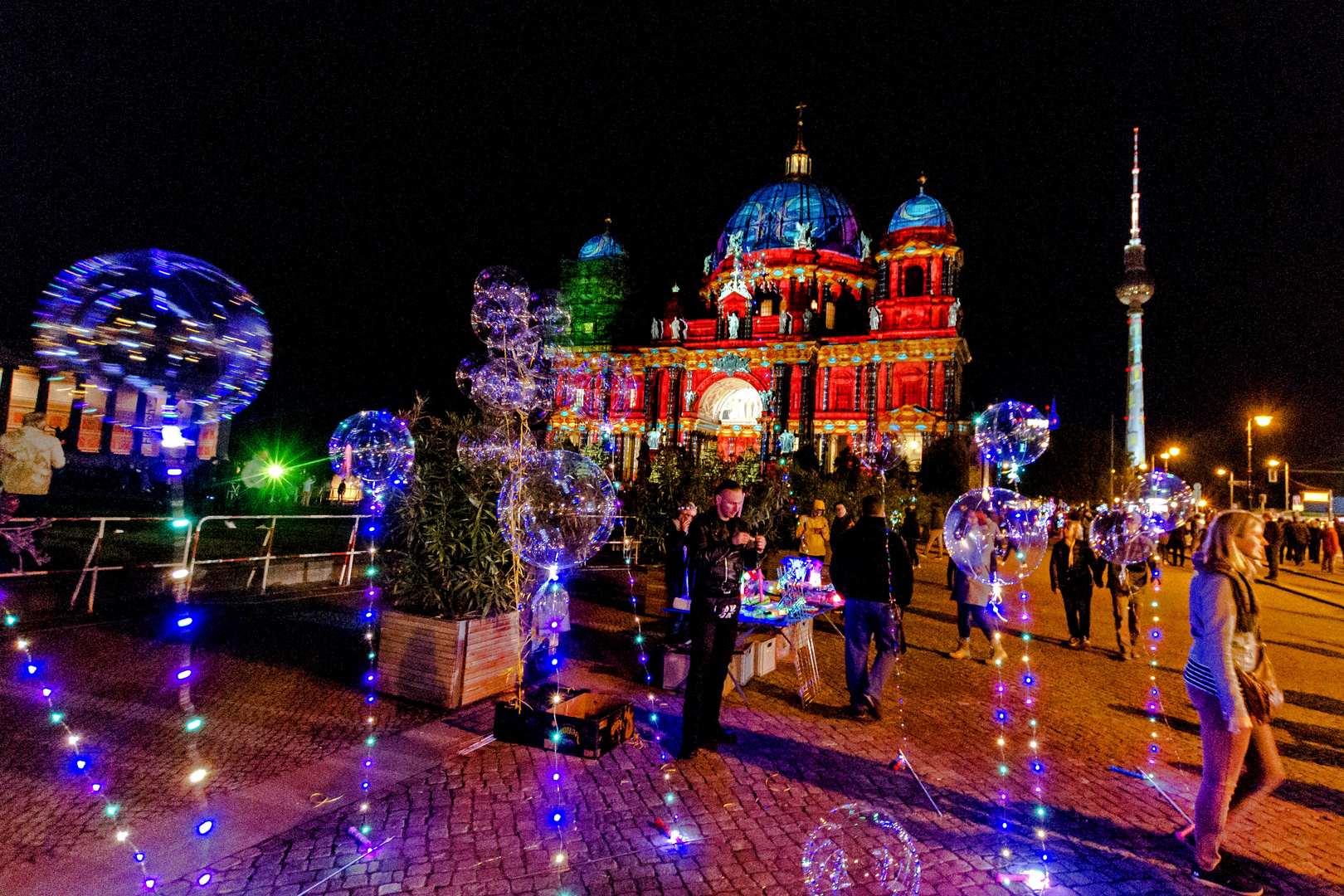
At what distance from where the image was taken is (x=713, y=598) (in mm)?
4645

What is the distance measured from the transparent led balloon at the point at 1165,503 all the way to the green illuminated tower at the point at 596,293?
50.0 metres

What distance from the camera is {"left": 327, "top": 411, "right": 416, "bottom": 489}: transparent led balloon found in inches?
268

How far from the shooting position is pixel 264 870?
314 centimetres

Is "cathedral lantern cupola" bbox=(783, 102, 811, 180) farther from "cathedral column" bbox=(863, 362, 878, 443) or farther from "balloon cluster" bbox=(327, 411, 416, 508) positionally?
"balloon cluster" bbox=(327, 411, 416, 508)

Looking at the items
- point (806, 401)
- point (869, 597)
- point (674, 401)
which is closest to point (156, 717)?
point (869, 597)

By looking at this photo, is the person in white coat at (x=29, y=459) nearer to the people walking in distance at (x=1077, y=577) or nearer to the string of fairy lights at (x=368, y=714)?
the string of fairy lights at (x=368, y=714)

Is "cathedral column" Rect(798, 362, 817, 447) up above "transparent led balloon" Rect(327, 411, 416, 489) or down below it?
above

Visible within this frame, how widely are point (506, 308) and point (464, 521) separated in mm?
2453

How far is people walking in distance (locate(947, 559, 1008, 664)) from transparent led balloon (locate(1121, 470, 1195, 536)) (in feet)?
8.29

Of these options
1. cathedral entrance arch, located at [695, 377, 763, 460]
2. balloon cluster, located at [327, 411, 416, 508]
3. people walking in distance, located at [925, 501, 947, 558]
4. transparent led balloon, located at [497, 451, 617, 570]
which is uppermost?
cathedral entrance arch, located at [695, 377, 763, 460]

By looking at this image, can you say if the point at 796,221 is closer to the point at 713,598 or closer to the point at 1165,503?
the point at 1165,503

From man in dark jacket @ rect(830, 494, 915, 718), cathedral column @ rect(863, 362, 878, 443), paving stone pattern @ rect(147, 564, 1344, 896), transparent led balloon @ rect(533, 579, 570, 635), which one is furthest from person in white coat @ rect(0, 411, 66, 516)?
cathedral column @ rect(863, 362, 878, 443)

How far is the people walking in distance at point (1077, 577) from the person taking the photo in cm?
895

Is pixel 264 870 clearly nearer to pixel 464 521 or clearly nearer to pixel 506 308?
pixel 464 521
